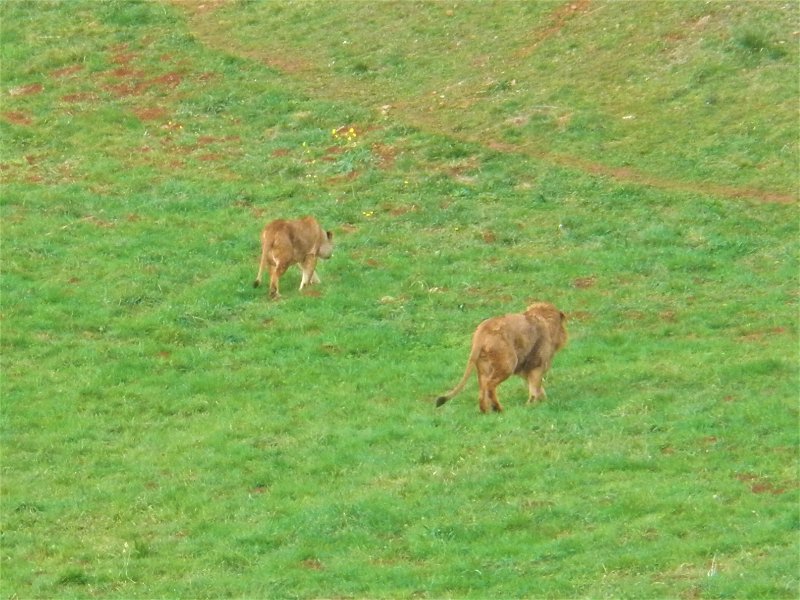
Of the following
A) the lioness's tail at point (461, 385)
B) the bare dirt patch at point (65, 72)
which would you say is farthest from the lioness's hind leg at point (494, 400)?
the bare dirt patch at point (65, 72)

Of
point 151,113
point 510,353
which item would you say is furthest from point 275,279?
point 151,113

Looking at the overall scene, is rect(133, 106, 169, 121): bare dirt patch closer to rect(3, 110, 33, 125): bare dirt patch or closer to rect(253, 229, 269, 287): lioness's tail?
rect(3, 110, 33, 125): bare dirt patch

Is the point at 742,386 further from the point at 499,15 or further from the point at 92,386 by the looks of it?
the point at 499,15

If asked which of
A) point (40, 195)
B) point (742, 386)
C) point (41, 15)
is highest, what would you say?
point (41, 15)

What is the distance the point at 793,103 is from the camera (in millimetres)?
29375

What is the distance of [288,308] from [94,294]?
10.3 ft

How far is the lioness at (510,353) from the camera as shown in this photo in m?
18.6

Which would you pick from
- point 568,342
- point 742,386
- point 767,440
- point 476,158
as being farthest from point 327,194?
point 767,440

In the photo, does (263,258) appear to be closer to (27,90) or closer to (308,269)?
(308,269)

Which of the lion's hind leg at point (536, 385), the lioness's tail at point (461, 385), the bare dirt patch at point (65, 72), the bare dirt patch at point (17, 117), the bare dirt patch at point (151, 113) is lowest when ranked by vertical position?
the lion's hind leg at point (536, 385)

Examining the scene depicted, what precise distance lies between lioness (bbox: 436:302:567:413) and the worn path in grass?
28.4ft

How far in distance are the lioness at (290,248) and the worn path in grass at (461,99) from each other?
6.62 metres

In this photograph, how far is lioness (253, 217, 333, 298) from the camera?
23.5 metres

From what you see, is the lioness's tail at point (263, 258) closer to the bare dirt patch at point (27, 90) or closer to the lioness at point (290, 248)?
the lioness at point (290, 248)
